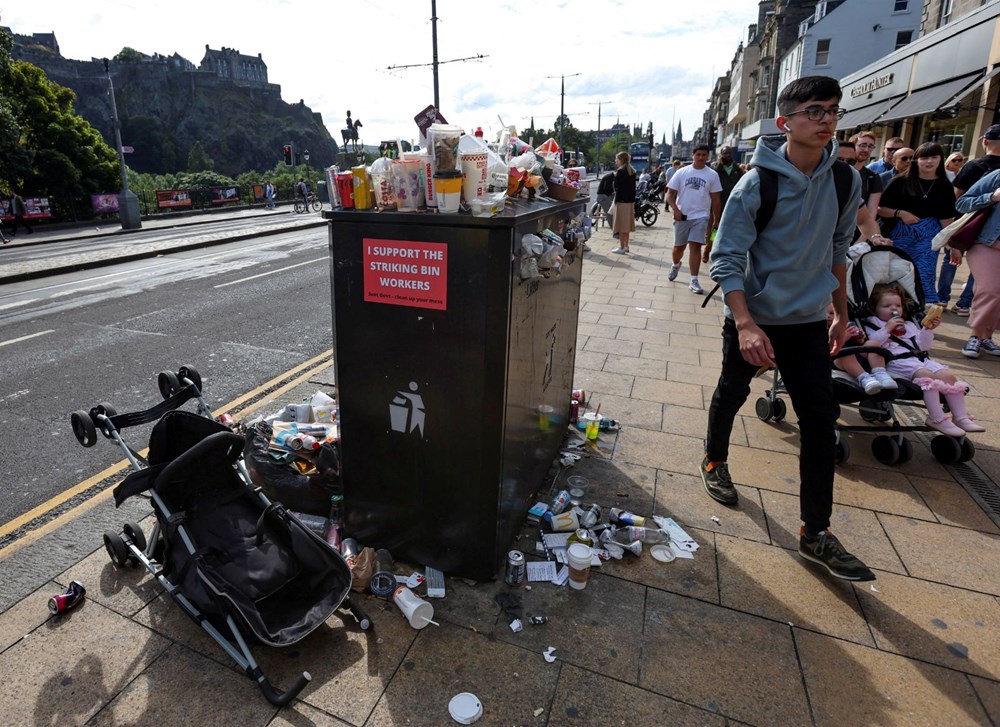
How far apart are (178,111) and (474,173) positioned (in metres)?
133

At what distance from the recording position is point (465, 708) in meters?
2.06

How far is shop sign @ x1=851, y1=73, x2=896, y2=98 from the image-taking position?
19984 millimetres

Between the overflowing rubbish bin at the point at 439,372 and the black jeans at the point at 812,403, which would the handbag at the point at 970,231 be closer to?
the black jeans at the point at 812,403

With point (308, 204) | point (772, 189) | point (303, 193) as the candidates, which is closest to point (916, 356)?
point (772, 189)

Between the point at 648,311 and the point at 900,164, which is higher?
the point at 900,164

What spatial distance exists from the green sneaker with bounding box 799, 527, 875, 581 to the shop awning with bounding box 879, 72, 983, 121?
1446 centimetres

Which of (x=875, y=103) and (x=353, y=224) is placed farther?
(x=875, y=103)

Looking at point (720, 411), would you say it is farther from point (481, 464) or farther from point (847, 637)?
point (481, 464)

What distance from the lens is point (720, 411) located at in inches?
129

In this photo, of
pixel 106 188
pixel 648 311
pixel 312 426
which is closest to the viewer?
pixel 312 426

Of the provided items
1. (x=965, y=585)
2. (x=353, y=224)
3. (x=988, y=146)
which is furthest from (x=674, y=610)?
(x=988, y=146)

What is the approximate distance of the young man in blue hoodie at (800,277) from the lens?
261 cm

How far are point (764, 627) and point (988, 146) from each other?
6348 mm

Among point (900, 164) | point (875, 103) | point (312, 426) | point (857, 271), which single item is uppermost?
point (875, 103)
